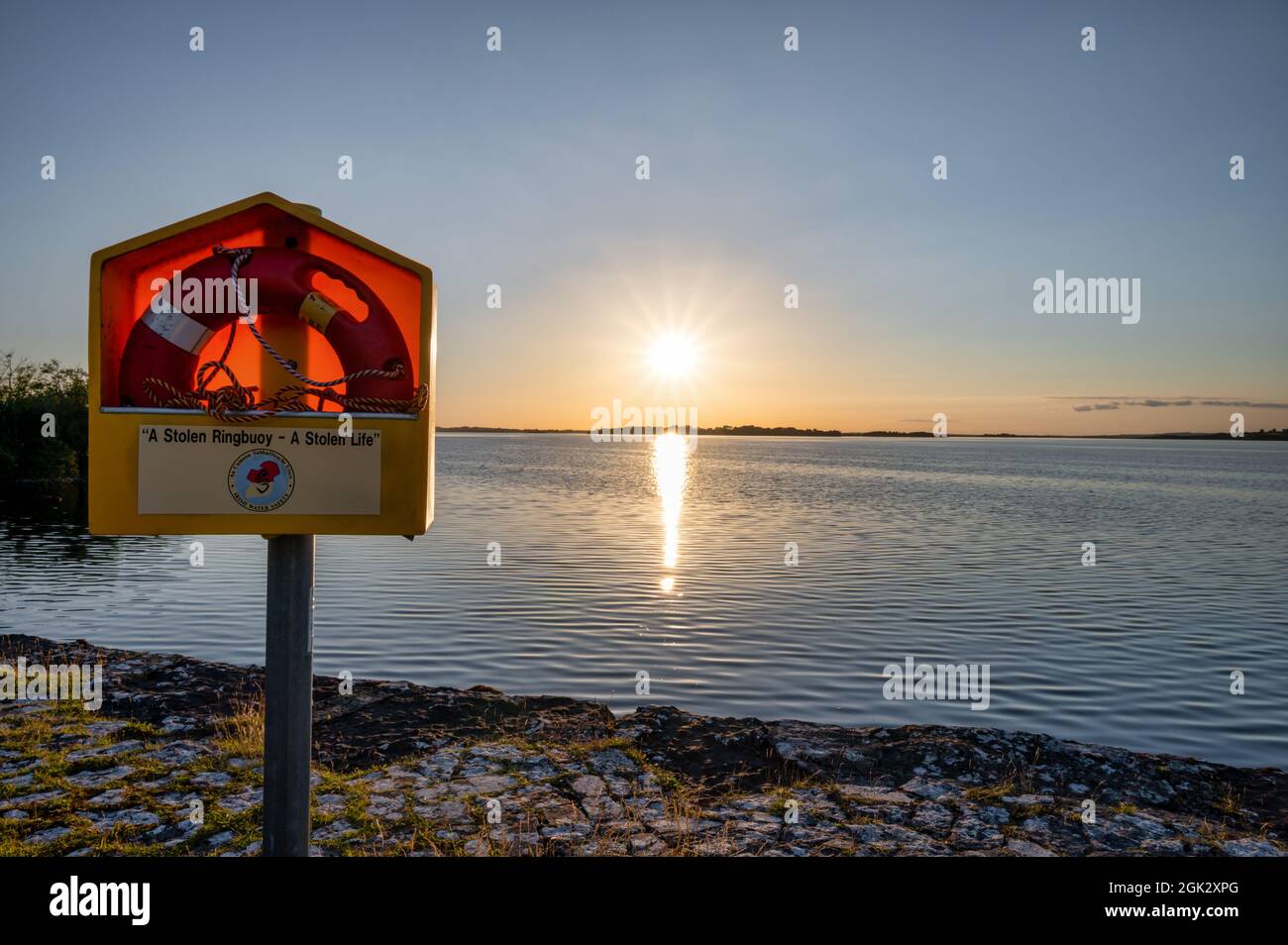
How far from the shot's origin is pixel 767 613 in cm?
1469

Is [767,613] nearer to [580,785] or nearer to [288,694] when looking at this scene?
[580,785]

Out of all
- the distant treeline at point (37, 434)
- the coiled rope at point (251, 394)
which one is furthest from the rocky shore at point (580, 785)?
the distant treeline at point (37, 434)

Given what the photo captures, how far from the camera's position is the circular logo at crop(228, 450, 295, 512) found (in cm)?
297

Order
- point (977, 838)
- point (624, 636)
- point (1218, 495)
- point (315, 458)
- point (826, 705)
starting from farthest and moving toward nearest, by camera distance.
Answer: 1. point (1218, 495)
2. point (624, 636)
3. point (826, 705)
4. point (977, 838)
5. point (315, 458)

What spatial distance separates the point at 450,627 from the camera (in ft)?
43.3

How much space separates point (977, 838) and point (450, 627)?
31.7 ft

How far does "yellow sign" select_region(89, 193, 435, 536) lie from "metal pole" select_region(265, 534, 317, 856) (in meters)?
0.17

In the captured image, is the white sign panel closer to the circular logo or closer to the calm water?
the circular logo

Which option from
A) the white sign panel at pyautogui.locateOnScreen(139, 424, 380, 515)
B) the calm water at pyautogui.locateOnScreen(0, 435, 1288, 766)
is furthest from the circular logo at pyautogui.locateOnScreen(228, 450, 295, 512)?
the calm water at pyautogui.locateOnScreen(0, 435, 1288, 766)

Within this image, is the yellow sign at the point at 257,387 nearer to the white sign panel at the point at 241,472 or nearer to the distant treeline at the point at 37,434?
the white sign panel at the point at 241,472

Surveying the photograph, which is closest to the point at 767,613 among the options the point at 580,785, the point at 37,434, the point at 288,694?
the point at 580,785

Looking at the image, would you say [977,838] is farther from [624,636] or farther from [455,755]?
[624,636]

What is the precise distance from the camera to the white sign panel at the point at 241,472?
9.75ft

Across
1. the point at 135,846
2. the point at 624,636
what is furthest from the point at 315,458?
the point at 624,636
